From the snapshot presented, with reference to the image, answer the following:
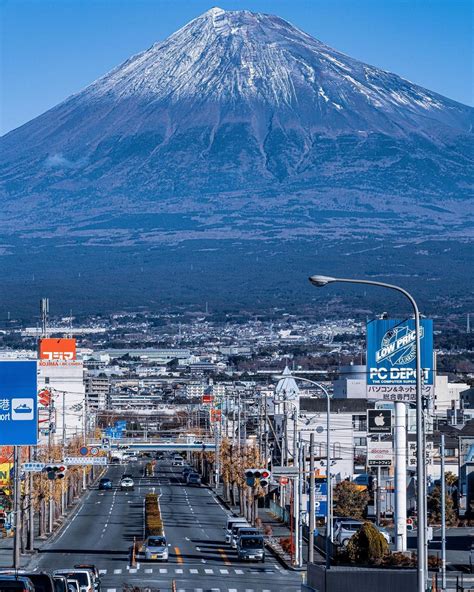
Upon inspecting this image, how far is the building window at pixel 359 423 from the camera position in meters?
115

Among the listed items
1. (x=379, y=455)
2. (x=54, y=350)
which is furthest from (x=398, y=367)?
(x=54, y=350)

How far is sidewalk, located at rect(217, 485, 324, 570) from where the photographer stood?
6320 cm

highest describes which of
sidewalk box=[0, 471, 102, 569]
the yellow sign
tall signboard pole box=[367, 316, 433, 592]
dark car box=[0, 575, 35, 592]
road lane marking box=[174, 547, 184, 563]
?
tall signboard pole box=[367, 316, 433, 592]

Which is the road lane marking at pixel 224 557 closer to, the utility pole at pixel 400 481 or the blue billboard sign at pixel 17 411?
the utility pole at pixel 400 481

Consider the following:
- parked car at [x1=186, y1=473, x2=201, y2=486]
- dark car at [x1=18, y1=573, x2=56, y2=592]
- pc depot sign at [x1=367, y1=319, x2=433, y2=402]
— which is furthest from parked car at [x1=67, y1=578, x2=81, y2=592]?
parked car at [x1=186, y1=473, x2=201, y2=486]

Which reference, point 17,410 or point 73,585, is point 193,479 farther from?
point 73,585

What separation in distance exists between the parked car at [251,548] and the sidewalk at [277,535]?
0.90 m

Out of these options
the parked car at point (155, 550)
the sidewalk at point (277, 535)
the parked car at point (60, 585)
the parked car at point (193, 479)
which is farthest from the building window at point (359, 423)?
the parked car at point (60, 585)

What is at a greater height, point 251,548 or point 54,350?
point 54,350

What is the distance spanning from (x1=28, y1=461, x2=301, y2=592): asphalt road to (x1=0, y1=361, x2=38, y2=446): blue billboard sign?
6.00 metres

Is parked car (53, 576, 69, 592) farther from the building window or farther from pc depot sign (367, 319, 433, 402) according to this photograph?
the building window

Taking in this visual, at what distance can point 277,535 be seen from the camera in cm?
7525

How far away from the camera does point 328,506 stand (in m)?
63.5

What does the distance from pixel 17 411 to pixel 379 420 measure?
22287 mm
